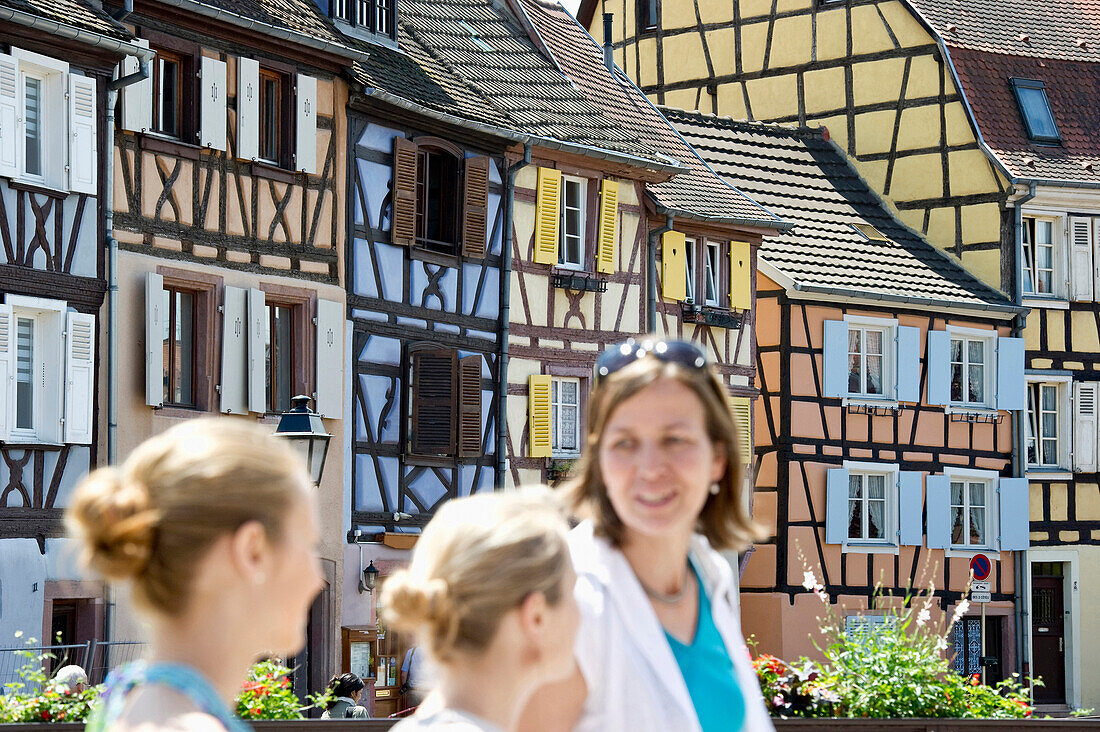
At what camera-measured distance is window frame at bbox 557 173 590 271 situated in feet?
77.5

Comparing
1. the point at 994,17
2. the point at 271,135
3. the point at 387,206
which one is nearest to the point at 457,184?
the point at 387,206

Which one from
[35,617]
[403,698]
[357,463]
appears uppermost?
[357,463]

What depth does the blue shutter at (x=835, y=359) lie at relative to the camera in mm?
28281

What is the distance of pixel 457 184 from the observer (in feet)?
71.0

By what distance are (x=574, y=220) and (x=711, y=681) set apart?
21.2 m

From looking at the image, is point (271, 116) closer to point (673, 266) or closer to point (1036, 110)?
point (673, 266)

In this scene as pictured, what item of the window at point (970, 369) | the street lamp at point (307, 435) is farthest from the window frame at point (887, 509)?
the street lamp at point (307, 435)

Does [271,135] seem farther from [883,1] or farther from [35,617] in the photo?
[883,1]

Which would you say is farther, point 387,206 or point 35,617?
point 387,206

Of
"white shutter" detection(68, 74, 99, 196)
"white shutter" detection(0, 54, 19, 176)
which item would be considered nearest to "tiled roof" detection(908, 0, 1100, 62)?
"white shutter" detection(68, 74, 99, 196)

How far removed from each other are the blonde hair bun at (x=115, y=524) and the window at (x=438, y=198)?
19.1 m

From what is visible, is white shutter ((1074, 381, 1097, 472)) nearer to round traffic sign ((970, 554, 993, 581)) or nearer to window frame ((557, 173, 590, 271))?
round traffic sign ((970, 554, 993, 581))

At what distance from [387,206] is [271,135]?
1893mm

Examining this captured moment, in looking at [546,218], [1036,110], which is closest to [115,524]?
[546,218]
